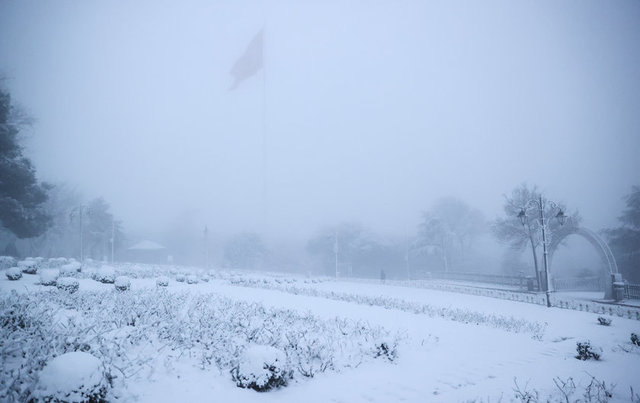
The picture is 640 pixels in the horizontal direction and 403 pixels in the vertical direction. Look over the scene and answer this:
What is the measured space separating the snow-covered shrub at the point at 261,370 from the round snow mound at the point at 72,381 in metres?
2.15

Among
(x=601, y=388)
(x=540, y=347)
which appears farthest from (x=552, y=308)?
(x=601, y=388)

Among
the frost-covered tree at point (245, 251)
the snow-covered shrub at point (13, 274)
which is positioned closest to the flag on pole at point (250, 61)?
the frost-covered tree at point (245, 251)

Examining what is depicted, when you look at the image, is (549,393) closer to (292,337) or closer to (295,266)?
(292,337)

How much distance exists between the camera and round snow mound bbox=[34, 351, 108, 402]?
3.83 meters

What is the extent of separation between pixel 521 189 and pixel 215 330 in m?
39.7

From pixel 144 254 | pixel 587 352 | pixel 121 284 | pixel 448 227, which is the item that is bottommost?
pixel 144 254

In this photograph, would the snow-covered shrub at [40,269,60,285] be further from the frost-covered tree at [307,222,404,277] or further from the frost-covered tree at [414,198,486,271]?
the frost-covered tree at [414,198,486,271]

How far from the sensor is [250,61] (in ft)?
212

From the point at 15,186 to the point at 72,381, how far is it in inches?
1218

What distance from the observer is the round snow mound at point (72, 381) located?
3.83 metres

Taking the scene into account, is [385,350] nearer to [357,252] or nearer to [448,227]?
[448,227]

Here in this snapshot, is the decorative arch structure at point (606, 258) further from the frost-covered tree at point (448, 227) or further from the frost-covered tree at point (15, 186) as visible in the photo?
the frost-covered tree at point (15, 186)

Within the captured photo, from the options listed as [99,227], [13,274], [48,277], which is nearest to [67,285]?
[48,277]

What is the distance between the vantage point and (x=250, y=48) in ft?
215
